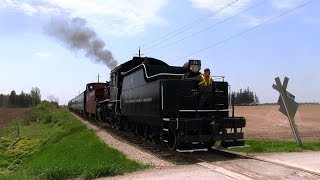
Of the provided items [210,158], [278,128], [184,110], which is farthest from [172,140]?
[278,128]

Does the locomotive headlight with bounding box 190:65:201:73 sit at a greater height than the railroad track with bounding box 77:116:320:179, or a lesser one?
greater

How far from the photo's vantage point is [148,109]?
1480cm

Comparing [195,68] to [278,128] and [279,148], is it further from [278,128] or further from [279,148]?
[278,128]

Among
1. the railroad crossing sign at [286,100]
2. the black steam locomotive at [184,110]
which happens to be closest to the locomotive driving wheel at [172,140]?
the black steam locomotive at [184,110]

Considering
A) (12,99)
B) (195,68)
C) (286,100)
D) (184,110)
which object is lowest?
(184,110)

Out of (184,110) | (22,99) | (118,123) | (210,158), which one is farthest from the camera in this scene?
(22,99)

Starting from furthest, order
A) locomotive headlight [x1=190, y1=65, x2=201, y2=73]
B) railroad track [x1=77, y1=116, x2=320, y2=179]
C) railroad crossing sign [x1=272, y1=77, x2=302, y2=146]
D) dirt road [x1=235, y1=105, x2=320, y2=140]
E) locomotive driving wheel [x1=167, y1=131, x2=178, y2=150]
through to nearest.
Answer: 1. dirt road [x1=235, y1=105, x2=320, y2=140]
2. railroad crossing sign [x1=272, y1=77, x2=302, y2=146]
3. locomotive headlight [x1=190, y1=65, x2=201, y2=73]
4. locomotive driving wheel [x1=167, y1=131, x2=178, y2=150]
5. railroad track [x1=77, y1=116, x2=320, y2=179]

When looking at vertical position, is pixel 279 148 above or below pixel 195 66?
below

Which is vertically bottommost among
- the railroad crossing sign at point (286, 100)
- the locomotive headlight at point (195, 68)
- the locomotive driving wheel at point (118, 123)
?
the locomotive driving wheel at point (118, 123)

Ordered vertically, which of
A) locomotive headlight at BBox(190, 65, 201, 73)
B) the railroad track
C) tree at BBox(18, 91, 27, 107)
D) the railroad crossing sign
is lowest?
the railroad track

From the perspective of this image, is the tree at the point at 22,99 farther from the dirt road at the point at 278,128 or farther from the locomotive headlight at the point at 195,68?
the locomotive headlight at the point at 195,68

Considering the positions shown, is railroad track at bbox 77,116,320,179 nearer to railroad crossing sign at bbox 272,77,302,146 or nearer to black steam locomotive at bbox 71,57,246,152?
black steam locomotive at bbox 71,57,246,152

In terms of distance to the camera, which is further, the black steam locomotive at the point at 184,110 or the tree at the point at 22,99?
the tree at the point at 22,99

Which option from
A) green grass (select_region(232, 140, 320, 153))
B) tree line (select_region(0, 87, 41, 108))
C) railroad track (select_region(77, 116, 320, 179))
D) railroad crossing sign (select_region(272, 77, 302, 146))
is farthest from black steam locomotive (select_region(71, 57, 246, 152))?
tree line (select_region(0, 87, 41, 108))
